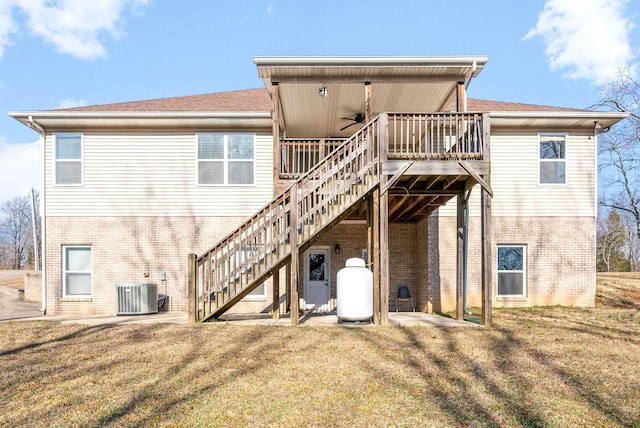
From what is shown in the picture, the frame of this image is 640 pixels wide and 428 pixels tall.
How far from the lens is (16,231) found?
54812mm

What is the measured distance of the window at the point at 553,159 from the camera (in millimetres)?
12922

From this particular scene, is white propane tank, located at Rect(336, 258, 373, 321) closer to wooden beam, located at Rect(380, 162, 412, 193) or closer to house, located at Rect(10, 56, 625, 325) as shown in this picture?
wooden beam, located at Rect(380, 162, 412, 193)

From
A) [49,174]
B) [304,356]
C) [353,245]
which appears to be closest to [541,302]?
[353,245]

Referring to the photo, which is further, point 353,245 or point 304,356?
point 353,245

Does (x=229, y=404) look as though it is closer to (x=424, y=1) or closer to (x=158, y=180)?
(x=158, y=180)

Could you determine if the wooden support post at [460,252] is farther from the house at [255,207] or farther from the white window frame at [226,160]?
the white window frame at [226,160]

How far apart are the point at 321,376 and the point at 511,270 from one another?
29.2 ft

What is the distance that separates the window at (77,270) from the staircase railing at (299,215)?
4.91 metres

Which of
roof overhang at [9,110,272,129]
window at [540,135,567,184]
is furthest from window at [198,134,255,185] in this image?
window at [540,135,567,184]

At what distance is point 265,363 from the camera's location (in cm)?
642

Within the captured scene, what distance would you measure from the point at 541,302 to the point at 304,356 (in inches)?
347

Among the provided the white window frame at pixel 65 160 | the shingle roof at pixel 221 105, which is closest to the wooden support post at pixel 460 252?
the shingle roof at pixel 221 105

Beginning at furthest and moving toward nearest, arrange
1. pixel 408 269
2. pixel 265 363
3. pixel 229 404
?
pixel 408 269
pixel 265 363
pixel 229 404

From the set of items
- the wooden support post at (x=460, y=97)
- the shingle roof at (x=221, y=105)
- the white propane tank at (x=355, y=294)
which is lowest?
the white propane tank at (x=355, y=294)
